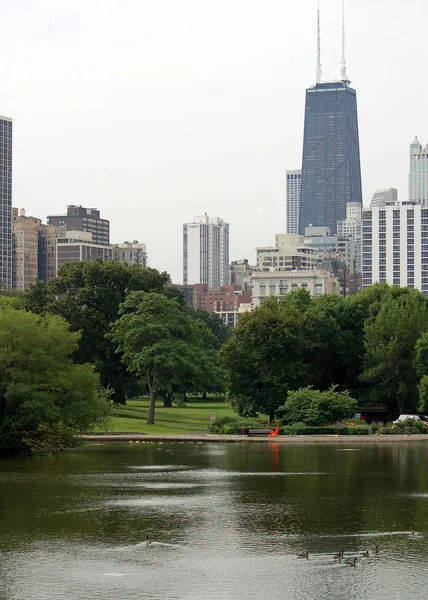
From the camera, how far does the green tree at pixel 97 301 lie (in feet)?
361

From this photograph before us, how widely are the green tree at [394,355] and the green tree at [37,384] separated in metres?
33.1

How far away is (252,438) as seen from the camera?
291 ft

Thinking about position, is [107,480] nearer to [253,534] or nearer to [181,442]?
[253,534]

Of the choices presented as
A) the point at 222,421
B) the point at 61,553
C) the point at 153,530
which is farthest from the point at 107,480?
the point at 222,421

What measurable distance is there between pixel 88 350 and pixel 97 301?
526 centimetres

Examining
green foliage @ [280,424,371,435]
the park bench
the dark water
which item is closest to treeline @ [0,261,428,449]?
green foliage @ [280,424,371,435]

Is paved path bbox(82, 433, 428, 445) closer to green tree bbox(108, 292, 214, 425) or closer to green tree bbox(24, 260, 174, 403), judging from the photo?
green tree bbox(108, 292, 214, 425)

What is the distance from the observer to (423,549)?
133 feet

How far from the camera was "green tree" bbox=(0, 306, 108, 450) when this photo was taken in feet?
237

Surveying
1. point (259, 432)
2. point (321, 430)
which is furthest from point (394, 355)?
point (259, 432)

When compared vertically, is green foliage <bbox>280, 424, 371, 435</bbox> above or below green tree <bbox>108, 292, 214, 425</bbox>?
below

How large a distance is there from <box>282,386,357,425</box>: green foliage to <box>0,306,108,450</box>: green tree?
21.5 m

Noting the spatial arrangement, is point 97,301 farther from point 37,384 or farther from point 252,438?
point 37,384

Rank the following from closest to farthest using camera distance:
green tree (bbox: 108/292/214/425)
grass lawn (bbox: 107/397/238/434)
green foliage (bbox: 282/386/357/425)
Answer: green foliage (bbox: 282/386/357/425) → grass lawn (bbox: 107/397/238/434) → green tree (bbox: 108/292/214/425)
